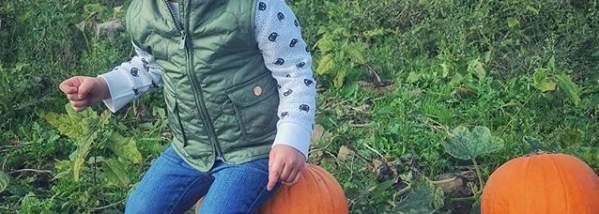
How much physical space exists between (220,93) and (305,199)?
434 millimetres

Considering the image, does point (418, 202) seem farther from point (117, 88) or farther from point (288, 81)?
point (117, 88)

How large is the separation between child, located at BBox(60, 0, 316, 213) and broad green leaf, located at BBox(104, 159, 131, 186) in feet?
1.67

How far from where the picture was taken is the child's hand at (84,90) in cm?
306

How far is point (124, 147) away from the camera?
378 centimetres

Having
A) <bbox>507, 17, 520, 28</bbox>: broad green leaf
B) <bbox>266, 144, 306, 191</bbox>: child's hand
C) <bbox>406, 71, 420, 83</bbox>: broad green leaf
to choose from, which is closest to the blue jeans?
<bbox>266, 144, 306, 191</bbox>: child's hand

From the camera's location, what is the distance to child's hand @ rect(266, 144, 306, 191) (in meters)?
2.79

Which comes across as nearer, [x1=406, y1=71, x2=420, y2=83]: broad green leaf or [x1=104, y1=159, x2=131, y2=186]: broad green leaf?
[x1=104, y1=159, x2=131, y2=186]: broad green leaf

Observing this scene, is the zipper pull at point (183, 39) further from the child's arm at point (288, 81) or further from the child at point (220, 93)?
the child's arm at point (288, 81)

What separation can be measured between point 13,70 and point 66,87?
1977 millimetres

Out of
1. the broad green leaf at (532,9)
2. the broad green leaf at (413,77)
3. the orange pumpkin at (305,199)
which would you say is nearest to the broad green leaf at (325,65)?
the broad green leaf at (413,77)

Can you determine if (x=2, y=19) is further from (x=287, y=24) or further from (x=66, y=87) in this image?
(x=287, y=24)

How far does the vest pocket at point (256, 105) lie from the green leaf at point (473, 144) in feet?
3.30

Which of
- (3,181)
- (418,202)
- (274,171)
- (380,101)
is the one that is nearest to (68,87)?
(274,171)

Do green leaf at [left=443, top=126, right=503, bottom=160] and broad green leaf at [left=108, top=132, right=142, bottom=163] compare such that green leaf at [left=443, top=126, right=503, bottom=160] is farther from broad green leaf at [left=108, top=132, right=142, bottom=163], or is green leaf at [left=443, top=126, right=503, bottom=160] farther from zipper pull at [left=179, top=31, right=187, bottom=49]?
zipper pull at [left=179, top=31, right=187, bottom=49]
